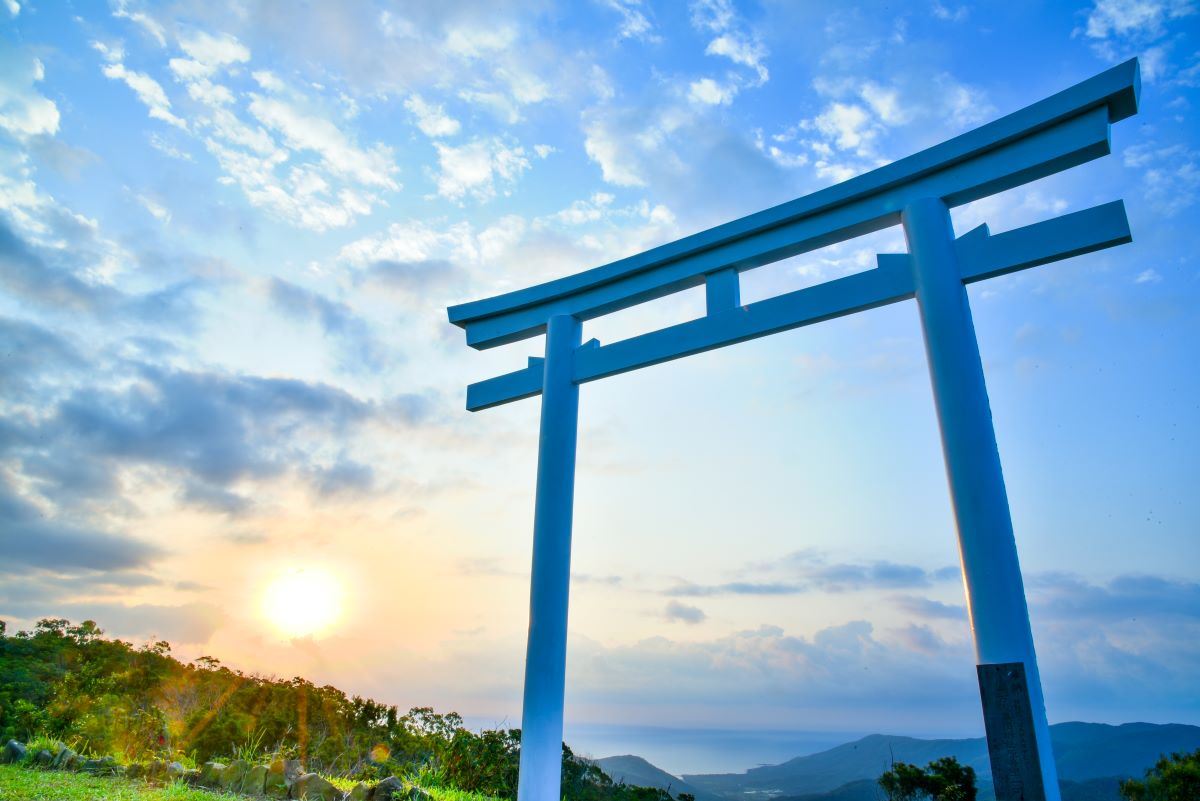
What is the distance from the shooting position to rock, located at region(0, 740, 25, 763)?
621 centimetres

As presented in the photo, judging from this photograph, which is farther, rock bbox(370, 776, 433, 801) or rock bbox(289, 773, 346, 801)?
rock bbox(289, 773, 346, 801)

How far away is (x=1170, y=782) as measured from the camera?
5746 millimetres

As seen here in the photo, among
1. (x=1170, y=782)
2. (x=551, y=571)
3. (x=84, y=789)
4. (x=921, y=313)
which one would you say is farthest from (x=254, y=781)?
(x=1170, y=782)

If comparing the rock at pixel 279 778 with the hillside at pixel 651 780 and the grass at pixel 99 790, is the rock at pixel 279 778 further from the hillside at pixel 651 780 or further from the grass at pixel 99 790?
the hillside at pixel 651 780

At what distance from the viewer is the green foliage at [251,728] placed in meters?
5.90

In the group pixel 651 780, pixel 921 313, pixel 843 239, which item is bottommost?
pixel 651 780

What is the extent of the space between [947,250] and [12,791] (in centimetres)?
616

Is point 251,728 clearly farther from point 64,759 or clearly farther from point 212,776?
point 212,776

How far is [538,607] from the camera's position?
13.1 ft

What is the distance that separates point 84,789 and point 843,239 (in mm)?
5915

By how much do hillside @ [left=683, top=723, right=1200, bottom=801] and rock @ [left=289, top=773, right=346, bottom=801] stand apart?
3.55 meters

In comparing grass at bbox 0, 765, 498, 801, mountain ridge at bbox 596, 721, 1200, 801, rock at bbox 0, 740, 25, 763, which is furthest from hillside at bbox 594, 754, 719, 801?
rock at bbox 0, 740, 25, 763

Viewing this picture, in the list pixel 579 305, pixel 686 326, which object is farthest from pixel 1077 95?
pixel 579 305

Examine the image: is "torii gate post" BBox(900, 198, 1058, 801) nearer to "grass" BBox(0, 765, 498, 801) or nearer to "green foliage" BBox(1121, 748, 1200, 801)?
"grass" BBox(0, 765, 498, 801)
